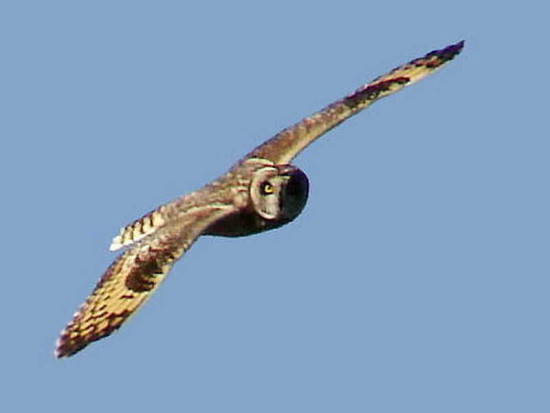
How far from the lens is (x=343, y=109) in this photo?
55.1 feet

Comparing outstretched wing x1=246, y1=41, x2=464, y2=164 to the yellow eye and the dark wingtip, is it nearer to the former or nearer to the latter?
the dark wingtip

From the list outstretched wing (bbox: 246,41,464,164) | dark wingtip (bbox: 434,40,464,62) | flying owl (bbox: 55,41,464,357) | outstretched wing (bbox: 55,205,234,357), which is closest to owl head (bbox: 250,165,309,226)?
flying owl (bbox: 55,41,464,357)

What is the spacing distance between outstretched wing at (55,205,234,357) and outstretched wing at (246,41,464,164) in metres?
1.83

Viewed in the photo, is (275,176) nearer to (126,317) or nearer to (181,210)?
(181,210)

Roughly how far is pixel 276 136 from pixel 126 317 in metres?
3.31

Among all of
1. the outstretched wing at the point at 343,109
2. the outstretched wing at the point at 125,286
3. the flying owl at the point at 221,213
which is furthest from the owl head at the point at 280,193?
the outstretched wing at the point at 125,286

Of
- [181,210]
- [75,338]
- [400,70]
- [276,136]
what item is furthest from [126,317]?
Result: [400,70]

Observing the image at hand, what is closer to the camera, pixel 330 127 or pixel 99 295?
pixel 99 295

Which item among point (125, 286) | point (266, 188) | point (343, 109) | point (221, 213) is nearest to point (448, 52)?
point (343, 109)

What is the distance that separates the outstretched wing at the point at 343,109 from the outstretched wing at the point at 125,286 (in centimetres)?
183

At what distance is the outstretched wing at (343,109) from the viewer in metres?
16.5

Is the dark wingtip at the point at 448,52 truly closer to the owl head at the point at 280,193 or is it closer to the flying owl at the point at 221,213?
the flying owl at the point at 221,213

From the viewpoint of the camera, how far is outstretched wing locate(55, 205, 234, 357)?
13.8 metres

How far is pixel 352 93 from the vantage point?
17.1 metres
